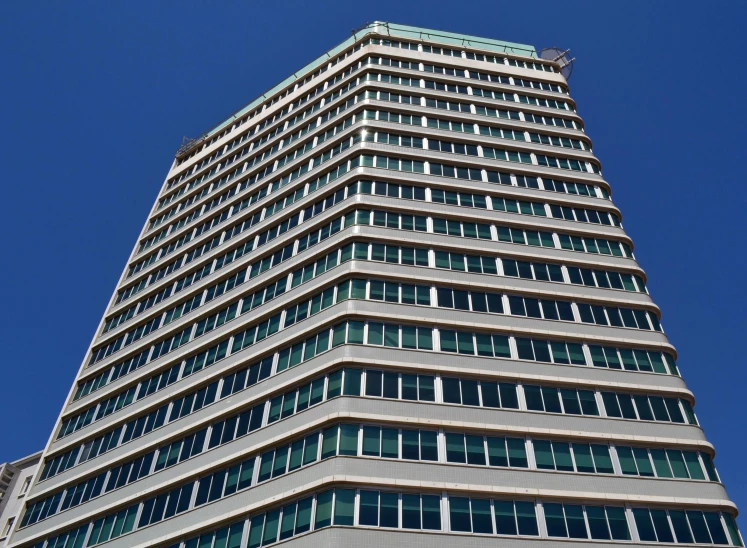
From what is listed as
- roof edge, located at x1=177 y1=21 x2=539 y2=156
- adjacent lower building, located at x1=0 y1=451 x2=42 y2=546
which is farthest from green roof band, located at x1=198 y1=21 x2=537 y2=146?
adjacent lower building, located at x1=0 y1=451 x2=42 y2=546

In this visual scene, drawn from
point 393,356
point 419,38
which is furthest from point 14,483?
point 419,38

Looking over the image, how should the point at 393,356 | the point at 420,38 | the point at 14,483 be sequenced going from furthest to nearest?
the point at 420,38 < the point at 14,483 < the point at 393,356

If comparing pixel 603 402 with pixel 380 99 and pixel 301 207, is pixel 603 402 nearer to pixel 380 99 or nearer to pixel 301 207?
pixel 301 207

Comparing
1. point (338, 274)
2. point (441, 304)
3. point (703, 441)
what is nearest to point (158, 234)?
point (338, 274)

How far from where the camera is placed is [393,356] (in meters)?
35.4

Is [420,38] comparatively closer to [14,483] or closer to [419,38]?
[419,38]

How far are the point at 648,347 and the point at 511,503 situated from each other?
15387mm

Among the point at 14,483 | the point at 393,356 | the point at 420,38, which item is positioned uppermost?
the point at 420,38

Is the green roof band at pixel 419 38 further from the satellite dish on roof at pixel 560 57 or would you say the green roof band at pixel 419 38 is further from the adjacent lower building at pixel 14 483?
the adjacent lower building at pixel 14 483

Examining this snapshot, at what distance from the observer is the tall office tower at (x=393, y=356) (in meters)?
30.7

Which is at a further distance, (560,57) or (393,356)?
(560,57)

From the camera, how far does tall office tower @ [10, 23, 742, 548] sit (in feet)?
101

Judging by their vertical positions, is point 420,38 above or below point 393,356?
above

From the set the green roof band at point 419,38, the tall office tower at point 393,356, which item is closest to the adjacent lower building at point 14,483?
the tall office tower at point 393,356
